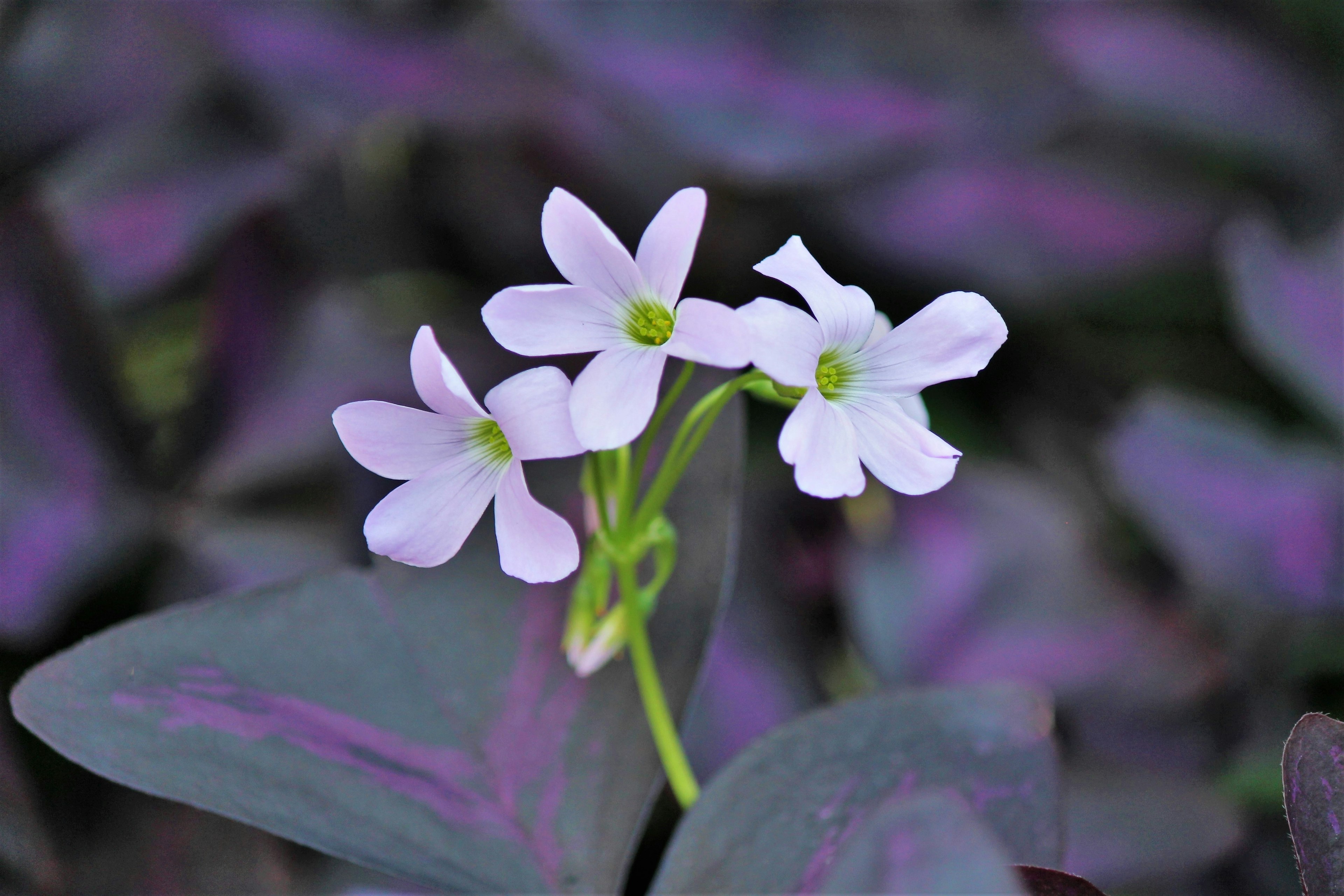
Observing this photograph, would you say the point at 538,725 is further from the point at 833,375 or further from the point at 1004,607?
the point at 1004,607

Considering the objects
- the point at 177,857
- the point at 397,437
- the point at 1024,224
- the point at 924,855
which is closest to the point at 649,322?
the point at 397,437

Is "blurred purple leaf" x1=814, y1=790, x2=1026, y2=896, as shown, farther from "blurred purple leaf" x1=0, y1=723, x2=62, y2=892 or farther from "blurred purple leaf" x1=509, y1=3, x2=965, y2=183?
"blurred purple leaf" x1=509, y1=3, x2=965, y2=183

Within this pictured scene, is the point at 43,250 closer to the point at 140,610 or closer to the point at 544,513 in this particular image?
the point at 140,610

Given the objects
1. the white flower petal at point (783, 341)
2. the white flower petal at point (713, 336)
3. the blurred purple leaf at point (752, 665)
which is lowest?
the blurred purple leaf at point (752, 665)

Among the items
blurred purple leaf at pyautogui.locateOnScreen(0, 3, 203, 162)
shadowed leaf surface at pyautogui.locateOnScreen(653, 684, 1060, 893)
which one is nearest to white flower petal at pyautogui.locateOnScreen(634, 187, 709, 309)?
shadowed leaf surface at pyautogui.locateOnScreen(653, 684, 1060, 893)

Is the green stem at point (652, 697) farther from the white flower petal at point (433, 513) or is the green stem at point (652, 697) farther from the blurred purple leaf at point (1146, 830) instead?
the blurred purple leaf at point (1146, 830)

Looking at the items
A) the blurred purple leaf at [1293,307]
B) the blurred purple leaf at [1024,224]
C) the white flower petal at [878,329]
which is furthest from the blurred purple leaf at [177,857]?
the blurred purple leaf at [1293,307]
